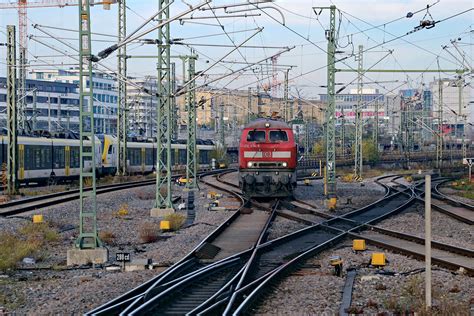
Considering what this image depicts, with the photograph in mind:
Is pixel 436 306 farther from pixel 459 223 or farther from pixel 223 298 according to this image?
pixel 459 223

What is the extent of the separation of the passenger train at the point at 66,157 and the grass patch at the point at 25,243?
60.9 ft

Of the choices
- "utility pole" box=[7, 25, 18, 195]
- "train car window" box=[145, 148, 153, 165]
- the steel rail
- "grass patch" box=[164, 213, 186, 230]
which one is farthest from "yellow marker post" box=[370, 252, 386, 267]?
"train car window" box=[145, 148, 153, 165]

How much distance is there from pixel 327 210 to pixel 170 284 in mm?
16093

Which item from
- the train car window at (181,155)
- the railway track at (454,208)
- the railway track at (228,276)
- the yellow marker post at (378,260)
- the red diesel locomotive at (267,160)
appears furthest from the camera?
the train car window at (181,155)

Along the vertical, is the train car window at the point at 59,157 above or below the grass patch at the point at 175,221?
above

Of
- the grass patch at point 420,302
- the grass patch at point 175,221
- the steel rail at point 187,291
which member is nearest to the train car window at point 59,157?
the grass patch at point 175,221

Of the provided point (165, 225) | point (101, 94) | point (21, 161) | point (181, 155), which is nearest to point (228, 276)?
point (165, 225)

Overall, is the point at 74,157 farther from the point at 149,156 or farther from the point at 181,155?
the point at 181,155

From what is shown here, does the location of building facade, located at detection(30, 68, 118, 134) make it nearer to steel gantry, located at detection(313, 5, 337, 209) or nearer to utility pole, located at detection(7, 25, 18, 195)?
utility pole, located at detection(7, 25, 18, 195)

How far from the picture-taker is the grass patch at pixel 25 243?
14609 mm

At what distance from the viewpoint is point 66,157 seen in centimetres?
4294

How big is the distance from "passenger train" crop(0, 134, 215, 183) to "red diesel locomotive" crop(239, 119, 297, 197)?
43.1ft

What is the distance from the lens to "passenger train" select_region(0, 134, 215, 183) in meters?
38.1

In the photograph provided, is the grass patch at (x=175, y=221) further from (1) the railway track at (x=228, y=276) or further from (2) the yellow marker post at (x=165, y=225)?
(1) the railway track at (x=228, y=276)
